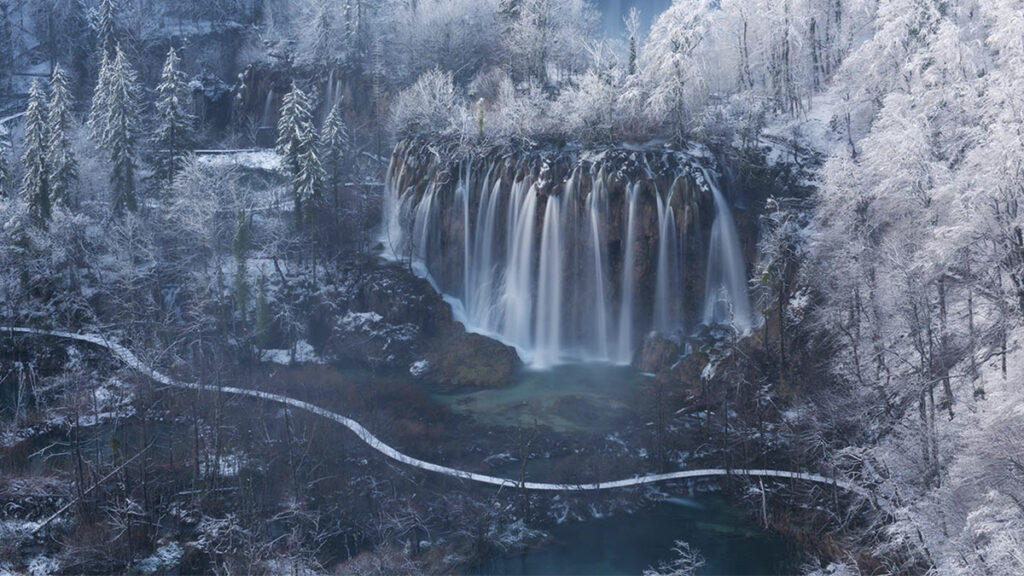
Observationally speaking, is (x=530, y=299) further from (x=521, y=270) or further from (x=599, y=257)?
(x=599, y=257)

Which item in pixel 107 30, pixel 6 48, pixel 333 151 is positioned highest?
pixel 6 48

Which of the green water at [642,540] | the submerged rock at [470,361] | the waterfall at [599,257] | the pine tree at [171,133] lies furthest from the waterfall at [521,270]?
the pine tree at [171,133]

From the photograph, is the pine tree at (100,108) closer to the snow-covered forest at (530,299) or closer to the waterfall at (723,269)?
the snow-covered forest at (530,299)

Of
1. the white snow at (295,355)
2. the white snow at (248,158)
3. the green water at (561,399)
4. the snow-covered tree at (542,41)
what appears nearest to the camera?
the green water at (561,399)

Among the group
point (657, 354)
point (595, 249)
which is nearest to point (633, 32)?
point (595, 249)

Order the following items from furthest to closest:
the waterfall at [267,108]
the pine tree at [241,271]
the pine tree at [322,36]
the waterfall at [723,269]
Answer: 1. the pine tree at [322,36]
2. the waterfall at [267,108]
3. the pine tree at [241,271]
4. the waterfall at [723,269]

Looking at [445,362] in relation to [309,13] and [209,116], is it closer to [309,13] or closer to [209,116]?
[209,116]

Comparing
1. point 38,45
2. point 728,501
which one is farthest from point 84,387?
point 38,45
